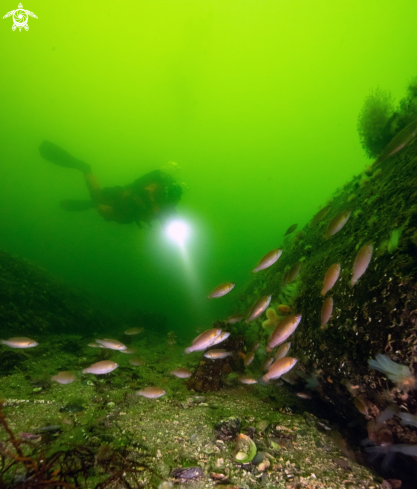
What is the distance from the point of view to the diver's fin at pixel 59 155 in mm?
19016

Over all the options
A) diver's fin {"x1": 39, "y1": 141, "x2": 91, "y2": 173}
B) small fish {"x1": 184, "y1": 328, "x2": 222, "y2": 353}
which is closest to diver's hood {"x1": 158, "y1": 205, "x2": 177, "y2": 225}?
diver's fin {"x1": 39, "y1": 141, "x2": 91, "y2": 173}

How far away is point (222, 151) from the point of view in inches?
4026

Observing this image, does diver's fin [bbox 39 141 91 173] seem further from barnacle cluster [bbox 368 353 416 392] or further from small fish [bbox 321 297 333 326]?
barnacle cluster [bbox 368 353 416 392]

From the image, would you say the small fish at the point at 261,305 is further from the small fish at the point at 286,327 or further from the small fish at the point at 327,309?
the small fish at the point at 327,309

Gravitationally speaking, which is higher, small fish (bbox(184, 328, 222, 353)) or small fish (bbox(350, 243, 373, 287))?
small fish (bbox(350, 243, 373, 287))

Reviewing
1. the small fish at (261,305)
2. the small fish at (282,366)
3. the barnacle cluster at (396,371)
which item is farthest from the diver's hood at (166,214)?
the barnacle cluster at (396,371)

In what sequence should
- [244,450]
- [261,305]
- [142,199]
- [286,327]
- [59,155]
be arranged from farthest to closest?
[59,155] → [142,199] → [261,305] → [286,327] → [244,450]

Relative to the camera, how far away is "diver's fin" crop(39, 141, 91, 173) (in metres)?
19.0

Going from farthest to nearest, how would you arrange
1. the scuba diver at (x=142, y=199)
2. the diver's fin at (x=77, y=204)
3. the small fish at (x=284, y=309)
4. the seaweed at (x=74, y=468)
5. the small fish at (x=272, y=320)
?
the diver's fin at (x=77, y=204) → the scuba diver at (x=142, y=199) → the small fish at (x=272, y=320) → the small fish at (x=284, y=309) → the seaweed at (x=74, y=468)

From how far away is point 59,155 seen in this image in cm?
1920

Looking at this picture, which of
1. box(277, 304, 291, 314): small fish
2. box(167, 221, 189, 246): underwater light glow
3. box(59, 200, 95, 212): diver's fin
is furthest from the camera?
box(167, 221, 189, 246): underwater light glow

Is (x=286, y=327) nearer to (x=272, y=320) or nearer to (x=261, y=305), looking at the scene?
(x=261, y=305)

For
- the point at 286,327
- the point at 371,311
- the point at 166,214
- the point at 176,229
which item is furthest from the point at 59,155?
the point at 371,311

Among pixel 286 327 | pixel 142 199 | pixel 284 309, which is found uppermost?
pixel 142 199
